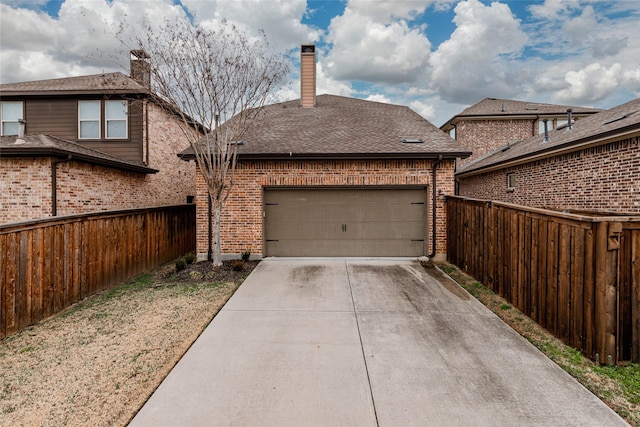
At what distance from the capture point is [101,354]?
12.6ft

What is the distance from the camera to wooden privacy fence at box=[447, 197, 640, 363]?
142 inches

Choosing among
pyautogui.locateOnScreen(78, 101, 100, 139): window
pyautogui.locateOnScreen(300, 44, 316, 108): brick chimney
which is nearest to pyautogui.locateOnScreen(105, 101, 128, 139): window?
pyautogui.locateOnScreen(78, 101, 100, 139): window

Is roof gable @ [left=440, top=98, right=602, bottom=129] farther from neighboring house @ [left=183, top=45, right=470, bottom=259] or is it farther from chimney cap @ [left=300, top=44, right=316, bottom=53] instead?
neighboring house @ [left=183, top=45, right=470, bottom=259]

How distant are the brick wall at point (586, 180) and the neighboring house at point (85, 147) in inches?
429

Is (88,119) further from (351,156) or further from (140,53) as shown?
(351,156)

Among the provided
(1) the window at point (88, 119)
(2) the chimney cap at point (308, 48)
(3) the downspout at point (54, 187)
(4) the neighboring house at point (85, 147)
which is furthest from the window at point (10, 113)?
(2) the chimney cap at point (308, 48)

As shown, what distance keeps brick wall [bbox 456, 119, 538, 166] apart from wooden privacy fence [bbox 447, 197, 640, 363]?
1737 cm

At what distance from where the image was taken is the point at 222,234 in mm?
8930

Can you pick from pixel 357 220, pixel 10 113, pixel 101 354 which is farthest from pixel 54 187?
pixel 357 220

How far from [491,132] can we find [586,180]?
591 inches

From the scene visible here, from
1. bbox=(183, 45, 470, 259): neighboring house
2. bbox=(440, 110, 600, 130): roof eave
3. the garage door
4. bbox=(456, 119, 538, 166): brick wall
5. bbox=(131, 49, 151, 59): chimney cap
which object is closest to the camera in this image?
bbox=(131, 49, 151, 59): chimney cap

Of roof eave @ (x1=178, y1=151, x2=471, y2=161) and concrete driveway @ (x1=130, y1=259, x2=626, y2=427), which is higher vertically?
roof eave @ (x1=178, y1=151, x2=471, y2=161)

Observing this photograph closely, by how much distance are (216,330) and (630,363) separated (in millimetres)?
4980

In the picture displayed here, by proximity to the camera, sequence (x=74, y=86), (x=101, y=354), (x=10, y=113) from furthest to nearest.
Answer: (x=74, y=86), (x=10, y=113), (x=101, y=354)
